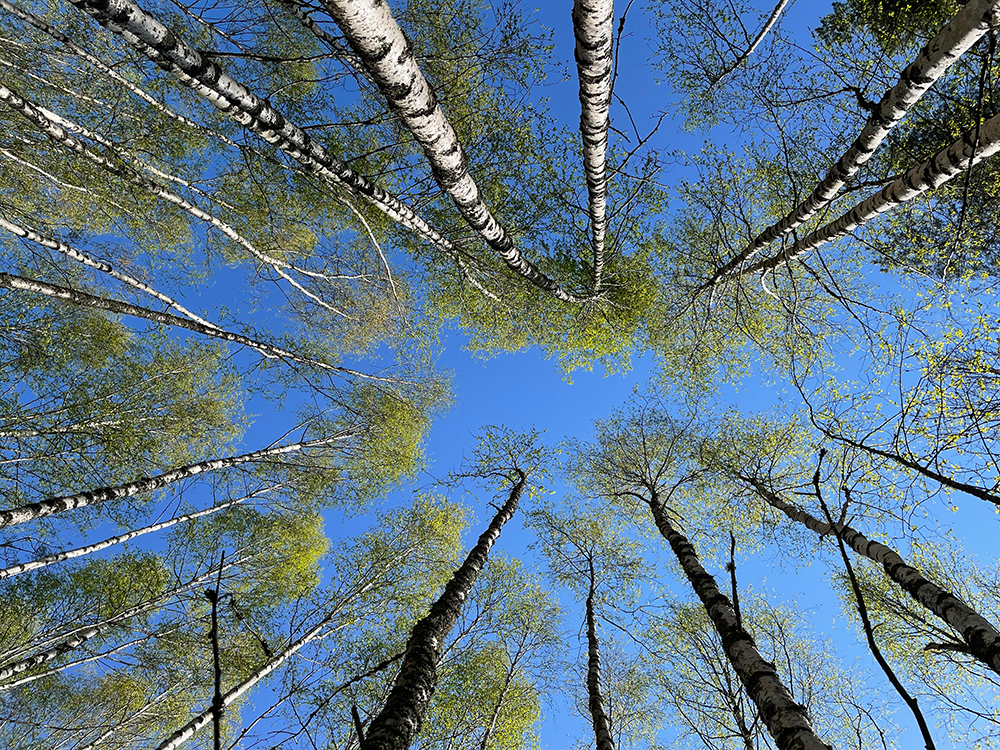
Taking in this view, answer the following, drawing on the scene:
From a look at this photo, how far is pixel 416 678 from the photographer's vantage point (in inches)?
118

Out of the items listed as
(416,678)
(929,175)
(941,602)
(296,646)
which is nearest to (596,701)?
(416,678)

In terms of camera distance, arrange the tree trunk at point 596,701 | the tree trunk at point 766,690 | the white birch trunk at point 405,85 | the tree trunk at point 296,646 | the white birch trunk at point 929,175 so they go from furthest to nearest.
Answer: the tree trunk at point 296,646
the tree trunk at point 596,701
the white birch trunk at point 929,175
the tree trunk at point 766,690
the white birch trunk at point 405,85

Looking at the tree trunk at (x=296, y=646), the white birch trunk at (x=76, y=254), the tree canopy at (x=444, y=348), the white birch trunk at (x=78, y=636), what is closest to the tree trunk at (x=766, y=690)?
the tree canopy at (x=444, y=348)

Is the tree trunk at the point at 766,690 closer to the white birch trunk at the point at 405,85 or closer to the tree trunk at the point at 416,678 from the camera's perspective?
the tree trunk at the point at 416,678

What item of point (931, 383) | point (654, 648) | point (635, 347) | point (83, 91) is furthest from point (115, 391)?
point (931, 383)

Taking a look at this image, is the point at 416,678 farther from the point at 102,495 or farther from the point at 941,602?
the point at 102,495

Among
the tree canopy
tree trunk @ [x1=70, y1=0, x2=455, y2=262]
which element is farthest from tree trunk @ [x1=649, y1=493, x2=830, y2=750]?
tree trunk @ [x1=70, y1=0, x2=455, y2=262]

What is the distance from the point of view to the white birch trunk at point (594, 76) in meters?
2.87

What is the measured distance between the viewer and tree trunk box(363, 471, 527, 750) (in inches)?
100

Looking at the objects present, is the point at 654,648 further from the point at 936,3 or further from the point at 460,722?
the point at 936,3

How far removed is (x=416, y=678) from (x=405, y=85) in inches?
145

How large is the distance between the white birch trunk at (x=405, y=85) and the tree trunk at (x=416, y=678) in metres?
3.45

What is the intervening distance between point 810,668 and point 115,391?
13.3 meters

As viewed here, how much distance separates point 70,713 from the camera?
954 centimetres
